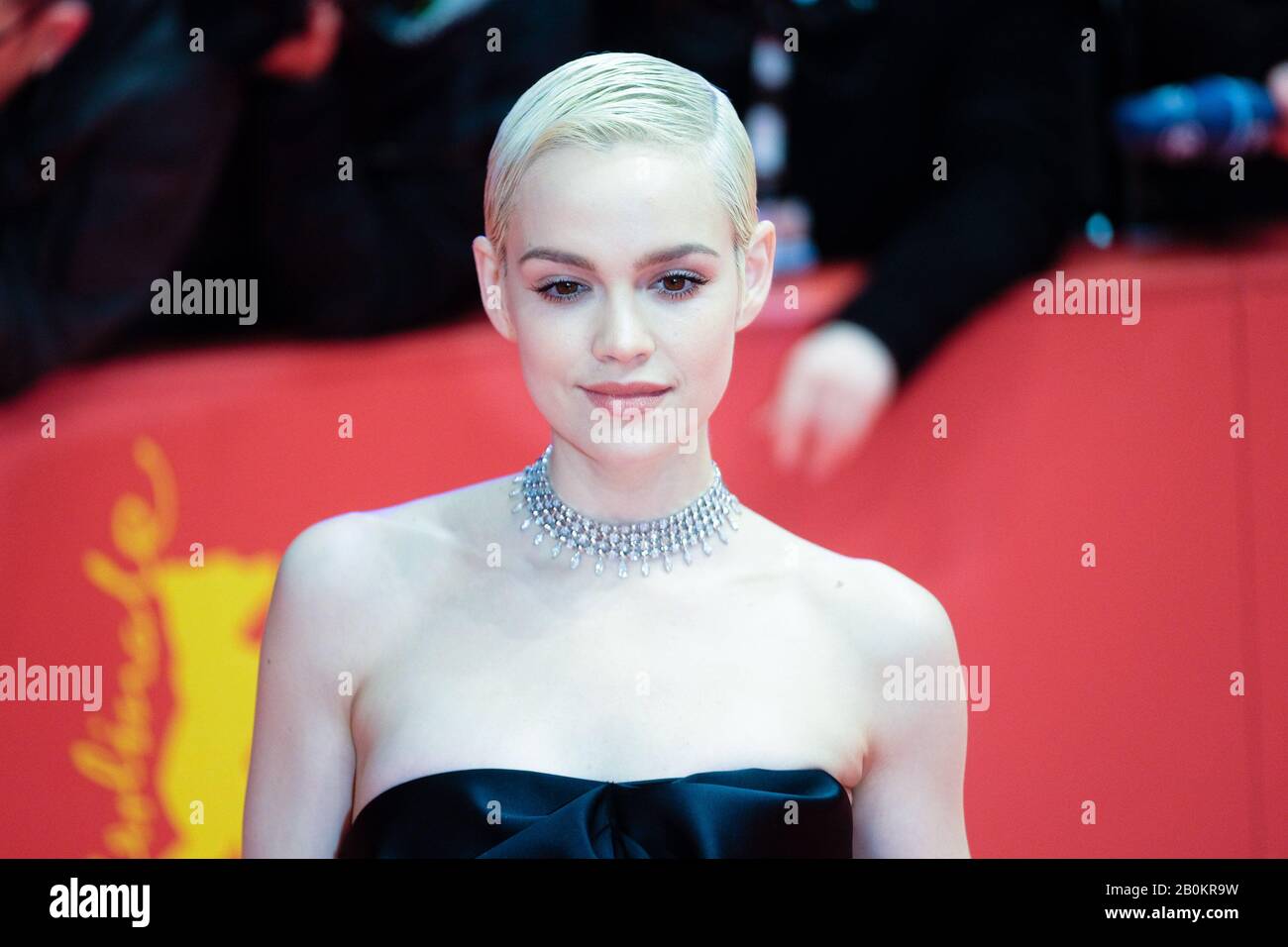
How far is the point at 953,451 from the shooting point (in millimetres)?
2186

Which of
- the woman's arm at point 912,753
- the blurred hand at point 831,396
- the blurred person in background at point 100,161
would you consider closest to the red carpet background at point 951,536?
the blurred hand at point 831,396

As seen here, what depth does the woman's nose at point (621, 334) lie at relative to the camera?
1512 millimetres

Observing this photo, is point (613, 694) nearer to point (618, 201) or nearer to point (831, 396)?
point (618, 201)

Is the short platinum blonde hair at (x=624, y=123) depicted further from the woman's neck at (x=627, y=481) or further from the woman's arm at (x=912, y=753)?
the woman's arm at (x=912, y=753)

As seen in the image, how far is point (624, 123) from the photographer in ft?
4.97

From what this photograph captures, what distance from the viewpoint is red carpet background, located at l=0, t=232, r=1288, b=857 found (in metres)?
2.11

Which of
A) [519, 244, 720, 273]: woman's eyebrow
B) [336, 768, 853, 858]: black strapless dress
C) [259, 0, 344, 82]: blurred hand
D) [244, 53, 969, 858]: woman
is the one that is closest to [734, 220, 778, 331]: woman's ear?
[244, 53, 969, 858]: woman

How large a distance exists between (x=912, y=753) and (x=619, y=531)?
40cm

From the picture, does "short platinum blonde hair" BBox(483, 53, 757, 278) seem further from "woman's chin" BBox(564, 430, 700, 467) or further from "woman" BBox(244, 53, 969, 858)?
"woman's chin" BBox(564, 430, 700, 467)

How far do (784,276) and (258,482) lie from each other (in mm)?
834

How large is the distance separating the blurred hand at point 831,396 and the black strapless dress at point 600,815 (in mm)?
633

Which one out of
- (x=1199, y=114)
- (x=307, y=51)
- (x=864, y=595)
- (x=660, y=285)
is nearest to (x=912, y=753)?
(x=864, y=595)

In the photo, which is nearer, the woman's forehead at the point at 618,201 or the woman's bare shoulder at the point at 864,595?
the woman's forehead at the point at 618,201
